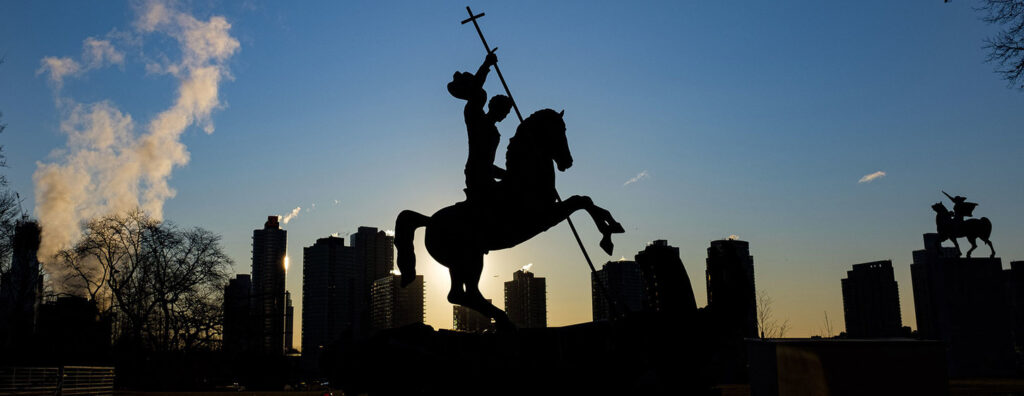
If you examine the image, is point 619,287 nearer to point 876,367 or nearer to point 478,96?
point 876,367

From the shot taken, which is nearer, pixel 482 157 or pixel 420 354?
pixel 420 354

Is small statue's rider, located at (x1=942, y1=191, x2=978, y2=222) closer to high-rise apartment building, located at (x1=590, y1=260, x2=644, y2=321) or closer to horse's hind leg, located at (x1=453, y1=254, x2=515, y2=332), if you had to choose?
high-rise apartment building, located at (x1=590, y1=260, x2=644, y2=321)

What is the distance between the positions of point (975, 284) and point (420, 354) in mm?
27715

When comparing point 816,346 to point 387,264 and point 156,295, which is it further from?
point 387,264

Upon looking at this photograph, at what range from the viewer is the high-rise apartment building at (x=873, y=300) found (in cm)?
6519

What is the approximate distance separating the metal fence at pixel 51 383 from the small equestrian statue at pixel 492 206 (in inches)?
610

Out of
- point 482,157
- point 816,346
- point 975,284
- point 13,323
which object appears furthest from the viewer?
point 13,323

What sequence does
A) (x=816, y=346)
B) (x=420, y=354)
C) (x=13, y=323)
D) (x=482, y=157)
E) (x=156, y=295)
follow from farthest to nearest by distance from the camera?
(x=156, y=295) → (x=13, y=323) → (x=816, y=346) → (x=482, y=157) → (x=420, y=354)

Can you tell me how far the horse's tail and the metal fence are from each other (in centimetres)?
1501

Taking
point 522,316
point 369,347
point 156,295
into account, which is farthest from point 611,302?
point 156,295

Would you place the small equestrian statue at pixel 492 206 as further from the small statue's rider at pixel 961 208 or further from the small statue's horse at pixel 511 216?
the small statue's rider at pixel 961 208

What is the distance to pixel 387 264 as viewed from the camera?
9056 cm

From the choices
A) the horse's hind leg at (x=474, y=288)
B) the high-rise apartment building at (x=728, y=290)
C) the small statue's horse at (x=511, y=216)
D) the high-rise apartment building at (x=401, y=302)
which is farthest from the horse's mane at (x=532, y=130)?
the high-rise apartment building at (x=401, y=302)

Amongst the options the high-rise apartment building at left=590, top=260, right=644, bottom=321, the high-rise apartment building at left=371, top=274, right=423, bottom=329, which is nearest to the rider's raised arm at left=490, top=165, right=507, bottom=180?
the high-rise apartment building at left=590, top=260, right=644, bottom=321
